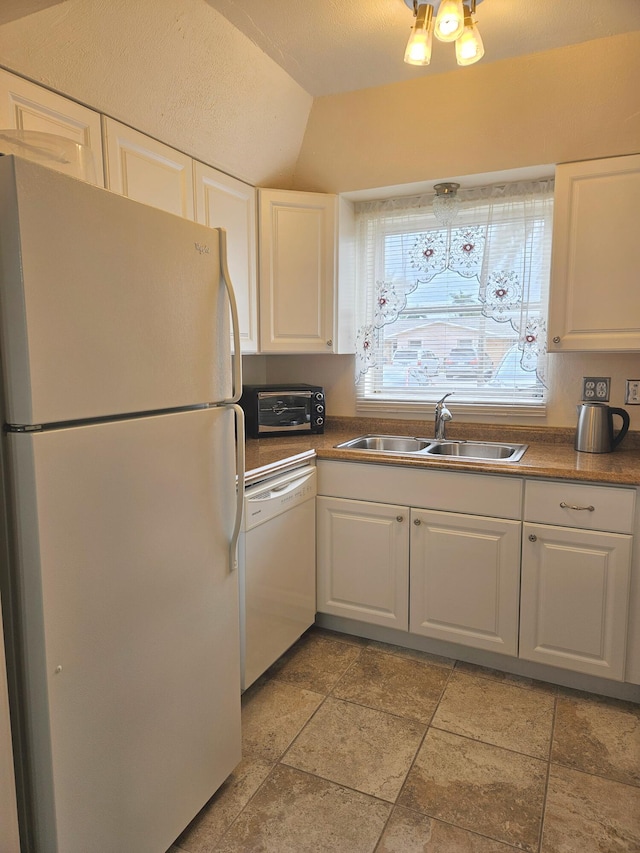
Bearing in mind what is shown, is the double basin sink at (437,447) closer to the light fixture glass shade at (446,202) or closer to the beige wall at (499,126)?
the beige wall at (499,126)

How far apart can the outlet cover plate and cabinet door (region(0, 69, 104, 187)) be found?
2.24 m

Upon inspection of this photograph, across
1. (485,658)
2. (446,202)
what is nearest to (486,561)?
(485,658)

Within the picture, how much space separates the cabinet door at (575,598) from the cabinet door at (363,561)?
515mm

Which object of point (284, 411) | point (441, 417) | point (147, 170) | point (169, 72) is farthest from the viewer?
point (284, 411)

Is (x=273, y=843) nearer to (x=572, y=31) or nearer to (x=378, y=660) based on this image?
(x=378, y=660)

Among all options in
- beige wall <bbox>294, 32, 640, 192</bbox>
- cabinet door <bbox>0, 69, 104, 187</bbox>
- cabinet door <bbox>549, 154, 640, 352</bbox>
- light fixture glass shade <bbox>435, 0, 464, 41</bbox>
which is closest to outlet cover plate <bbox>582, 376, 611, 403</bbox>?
cabinet door <bbox>549, 154, 640, 352</bbox>

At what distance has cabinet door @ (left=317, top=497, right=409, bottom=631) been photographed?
7.99 feet

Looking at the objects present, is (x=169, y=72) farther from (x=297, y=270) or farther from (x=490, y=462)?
(x=490, y=462)

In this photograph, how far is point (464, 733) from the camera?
6.51ft

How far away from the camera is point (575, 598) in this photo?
2.12 m

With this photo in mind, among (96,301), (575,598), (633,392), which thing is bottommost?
(575,598)

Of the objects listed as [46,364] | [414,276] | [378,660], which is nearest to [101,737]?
[46,364]

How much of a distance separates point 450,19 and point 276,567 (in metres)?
1.95

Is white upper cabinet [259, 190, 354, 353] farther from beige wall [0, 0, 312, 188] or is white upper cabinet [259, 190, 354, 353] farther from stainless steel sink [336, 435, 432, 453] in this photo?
stainless steel sink [336, 435, 432, 453]
